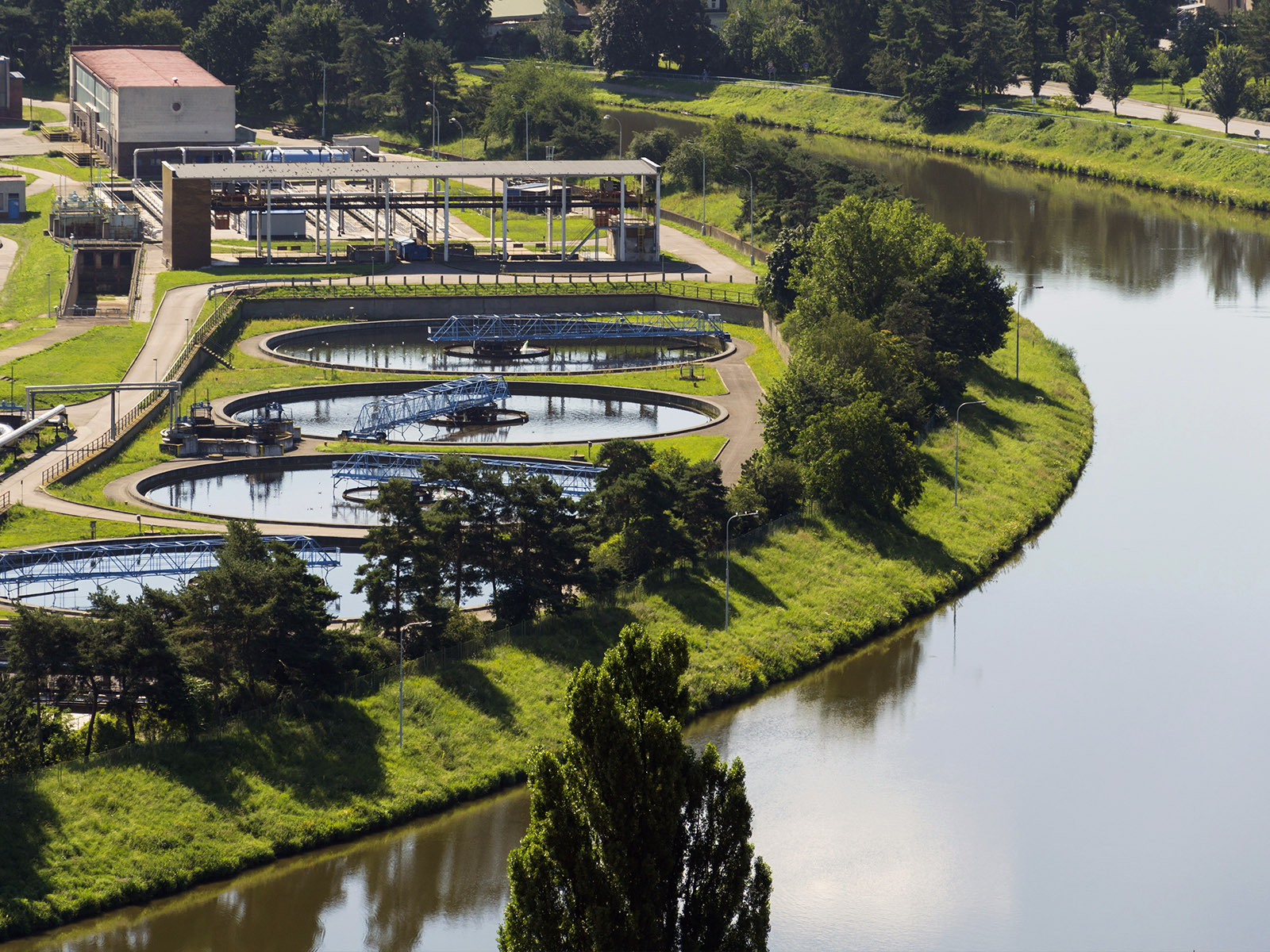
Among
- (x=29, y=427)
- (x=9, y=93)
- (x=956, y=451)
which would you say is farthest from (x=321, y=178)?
(x=9, y=93)

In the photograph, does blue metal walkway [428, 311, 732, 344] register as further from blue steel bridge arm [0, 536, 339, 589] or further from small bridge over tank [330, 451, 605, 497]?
blue steel bridge arm [0, 536, 339, 589]

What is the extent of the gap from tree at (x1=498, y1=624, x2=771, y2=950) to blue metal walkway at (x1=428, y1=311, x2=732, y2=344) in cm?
6719

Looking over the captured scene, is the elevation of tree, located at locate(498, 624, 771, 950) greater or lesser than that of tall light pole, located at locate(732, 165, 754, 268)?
lesser

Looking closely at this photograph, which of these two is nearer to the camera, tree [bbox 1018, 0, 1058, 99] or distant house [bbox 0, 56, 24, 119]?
distant house [bbox 0, 56, 24, 119]

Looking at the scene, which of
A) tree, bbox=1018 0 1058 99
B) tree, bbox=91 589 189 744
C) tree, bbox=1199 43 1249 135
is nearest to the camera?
tree, bbox=91 589 189 744

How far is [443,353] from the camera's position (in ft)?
320

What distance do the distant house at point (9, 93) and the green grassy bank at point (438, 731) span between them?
115 m

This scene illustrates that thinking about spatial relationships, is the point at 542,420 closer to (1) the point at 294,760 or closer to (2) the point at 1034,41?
(1) the point at 294,760

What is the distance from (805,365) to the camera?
7256 centimetres

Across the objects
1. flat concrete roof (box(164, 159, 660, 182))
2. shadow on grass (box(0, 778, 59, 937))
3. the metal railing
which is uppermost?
flat concrete roof (box(164, 159, 660, 182))

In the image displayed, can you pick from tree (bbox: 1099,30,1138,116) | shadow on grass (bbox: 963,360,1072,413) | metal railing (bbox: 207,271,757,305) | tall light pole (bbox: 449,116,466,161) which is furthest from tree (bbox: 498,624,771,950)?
tree (bbox: 1099,30,1138,116)

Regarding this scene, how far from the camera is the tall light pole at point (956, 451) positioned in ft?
237

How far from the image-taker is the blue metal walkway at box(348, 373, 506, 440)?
260ft

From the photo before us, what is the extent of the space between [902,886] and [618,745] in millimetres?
16467
